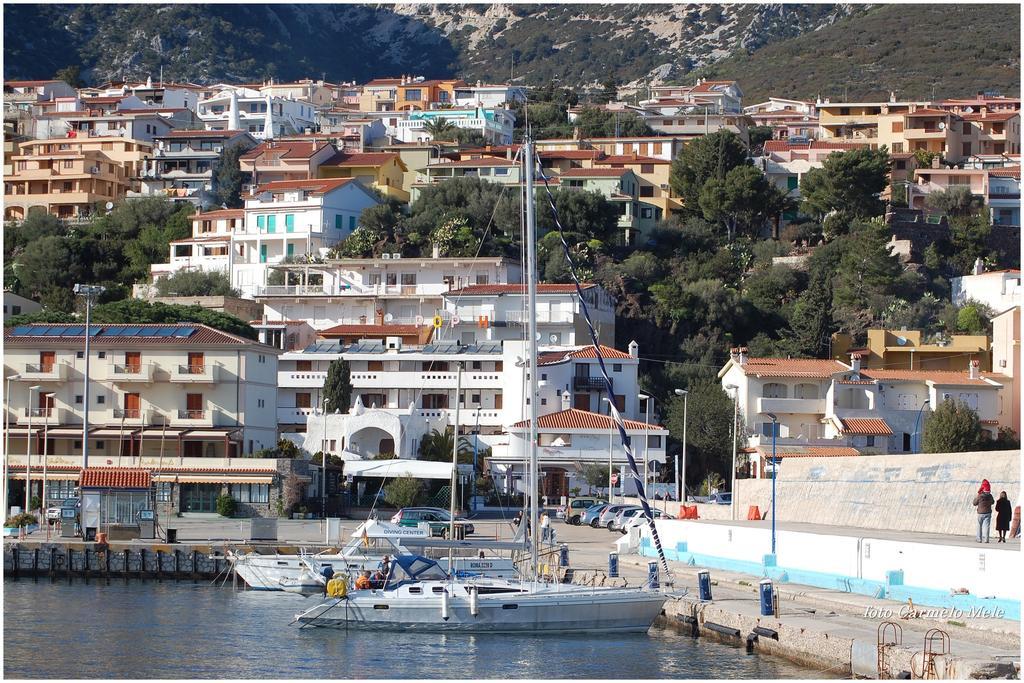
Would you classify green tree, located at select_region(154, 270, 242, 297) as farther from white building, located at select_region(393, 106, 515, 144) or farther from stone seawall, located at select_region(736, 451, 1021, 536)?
stone seawall, located at select_region(736, 451, 1021, 536)

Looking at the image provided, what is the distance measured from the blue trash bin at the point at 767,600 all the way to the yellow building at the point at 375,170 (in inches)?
3083

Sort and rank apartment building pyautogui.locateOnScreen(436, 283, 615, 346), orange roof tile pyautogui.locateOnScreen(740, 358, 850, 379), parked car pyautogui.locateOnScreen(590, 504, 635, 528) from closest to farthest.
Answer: parked car pyautogui.locateOnScreen(590, 504, 635, 528), orange roof tile pyautogui.locateOnScreen(740, 358, 850, 379), apartment building pyautogui.locateOnScreen(436, 283, 615, 346)

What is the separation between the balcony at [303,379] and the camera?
80438 millimetres

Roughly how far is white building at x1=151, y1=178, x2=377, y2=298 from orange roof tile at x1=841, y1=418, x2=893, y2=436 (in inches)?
1360

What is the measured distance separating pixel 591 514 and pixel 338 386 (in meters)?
20.9

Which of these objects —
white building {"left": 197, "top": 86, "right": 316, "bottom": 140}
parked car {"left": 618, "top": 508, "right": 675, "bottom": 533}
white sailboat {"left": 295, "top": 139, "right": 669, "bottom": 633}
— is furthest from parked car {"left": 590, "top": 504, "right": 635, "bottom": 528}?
white building {"left": 197, "top": 86, "right": 316, "bottom": 140}

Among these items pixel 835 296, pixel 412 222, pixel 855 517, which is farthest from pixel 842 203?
pixel 855 517

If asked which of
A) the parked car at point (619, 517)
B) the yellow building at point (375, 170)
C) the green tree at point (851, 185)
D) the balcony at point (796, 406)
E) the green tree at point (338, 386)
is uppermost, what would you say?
the yellow building at point (375, 170)

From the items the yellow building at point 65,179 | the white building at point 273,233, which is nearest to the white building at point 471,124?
the yellow building at point 65,179

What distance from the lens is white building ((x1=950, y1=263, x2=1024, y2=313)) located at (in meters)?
91.8

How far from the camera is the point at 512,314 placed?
85938mm

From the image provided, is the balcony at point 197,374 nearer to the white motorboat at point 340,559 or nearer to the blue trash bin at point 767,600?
the white motorboat at point 340,559

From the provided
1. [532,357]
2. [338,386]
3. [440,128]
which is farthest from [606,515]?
[440,128]

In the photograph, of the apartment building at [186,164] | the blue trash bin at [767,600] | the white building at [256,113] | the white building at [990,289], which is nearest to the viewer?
the blue trash bin at [767,600]
